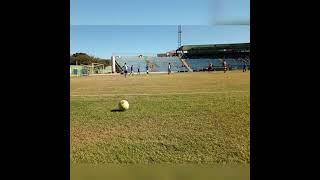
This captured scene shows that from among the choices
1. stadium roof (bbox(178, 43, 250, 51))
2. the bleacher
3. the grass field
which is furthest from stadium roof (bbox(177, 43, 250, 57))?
the grass field

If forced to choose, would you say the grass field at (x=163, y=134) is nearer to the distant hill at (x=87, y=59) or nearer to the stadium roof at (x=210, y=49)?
the distant hill at (x=87, y=59)

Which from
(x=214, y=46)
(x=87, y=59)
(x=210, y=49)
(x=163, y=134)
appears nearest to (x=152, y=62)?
(x=210, y=49)

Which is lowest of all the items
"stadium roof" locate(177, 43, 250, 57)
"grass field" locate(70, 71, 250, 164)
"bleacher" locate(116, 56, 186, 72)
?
"grass field" locate(70, 71, 250, 164)

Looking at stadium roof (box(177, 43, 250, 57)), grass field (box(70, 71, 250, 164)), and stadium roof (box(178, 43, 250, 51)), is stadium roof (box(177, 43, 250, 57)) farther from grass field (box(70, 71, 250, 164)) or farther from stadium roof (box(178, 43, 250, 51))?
grass field (box(70, 71, 250, 164))

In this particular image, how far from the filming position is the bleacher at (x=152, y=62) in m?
42.8

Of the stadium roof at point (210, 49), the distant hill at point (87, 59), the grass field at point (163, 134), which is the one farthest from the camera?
the stadium roof at point (210, 49)

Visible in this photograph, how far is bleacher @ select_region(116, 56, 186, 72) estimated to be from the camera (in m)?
42.8

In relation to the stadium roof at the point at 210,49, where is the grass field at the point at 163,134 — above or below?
below

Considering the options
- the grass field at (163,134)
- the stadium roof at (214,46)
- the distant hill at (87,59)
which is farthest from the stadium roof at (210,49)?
the grass field at (163,134)
